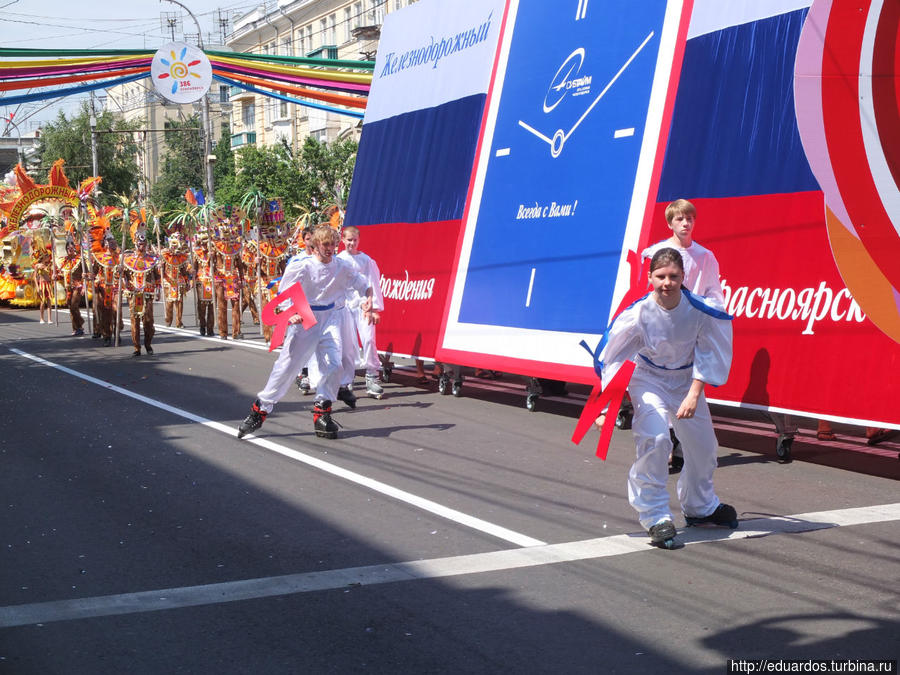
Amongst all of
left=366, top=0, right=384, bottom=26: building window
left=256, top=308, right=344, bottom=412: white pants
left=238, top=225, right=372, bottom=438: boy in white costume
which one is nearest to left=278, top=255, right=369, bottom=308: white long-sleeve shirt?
left=238, top=225, right=372, bottom=438: boy in white costume

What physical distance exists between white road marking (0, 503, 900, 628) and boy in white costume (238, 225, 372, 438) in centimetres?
452

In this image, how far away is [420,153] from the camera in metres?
15.9

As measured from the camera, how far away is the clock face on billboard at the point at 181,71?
19.7 metres

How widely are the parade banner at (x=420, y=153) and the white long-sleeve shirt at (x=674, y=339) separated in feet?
24.6

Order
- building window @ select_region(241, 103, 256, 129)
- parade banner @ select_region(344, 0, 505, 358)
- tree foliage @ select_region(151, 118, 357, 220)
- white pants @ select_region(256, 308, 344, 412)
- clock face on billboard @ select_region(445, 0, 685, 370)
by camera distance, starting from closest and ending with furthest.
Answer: white pants @ select_region(256, 308, 344, 412)
clock face on billboard @ select_region(445, 0, 685, 370)
parade banner @ select_region(344, 0, 505, 358)
tree foliage @ select_region(151, 118, 357, 220)
building window @ select_region(241, 103, 256, 129)

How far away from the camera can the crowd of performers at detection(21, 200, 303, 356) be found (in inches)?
808

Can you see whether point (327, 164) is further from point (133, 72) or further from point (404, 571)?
point (404, 571)

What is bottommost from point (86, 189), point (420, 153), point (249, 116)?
point (86, 189)

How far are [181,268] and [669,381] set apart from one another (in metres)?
20.7

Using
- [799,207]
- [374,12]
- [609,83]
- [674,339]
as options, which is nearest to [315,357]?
[609,83]

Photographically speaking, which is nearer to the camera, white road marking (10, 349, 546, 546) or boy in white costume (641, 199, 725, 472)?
white road marking (10, 349, 546, 546)

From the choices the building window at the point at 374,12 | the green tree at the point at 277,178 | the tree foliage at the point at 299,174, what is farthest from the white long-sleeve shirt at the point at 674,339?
the building window at the point at 374,12

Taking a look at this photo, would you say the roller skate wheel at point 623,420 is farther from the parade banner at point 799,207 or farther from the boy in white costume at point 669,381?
the boy in white costume at point 669,381

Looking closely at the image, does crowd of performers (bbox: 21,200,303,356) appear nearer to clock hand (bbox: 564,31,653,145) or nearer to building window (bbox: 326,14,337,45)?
clock hand (bbox: 564,31,653,145)
